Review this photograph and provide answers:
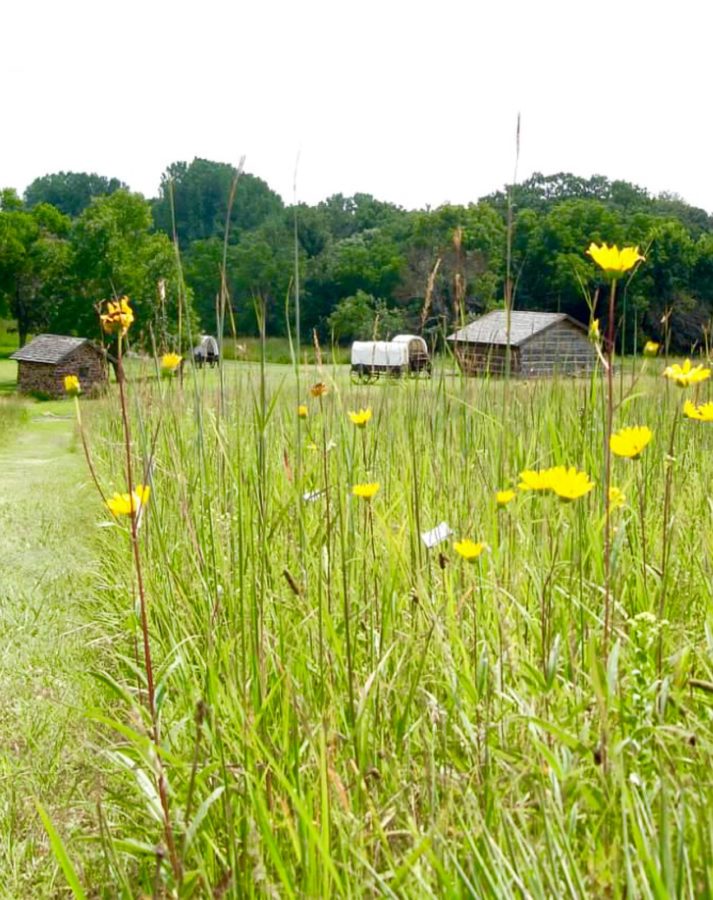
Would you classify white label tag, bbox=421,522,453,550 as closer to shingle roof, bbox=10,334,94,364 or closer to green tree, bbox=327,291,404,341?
green tree, bbox=327,291,404,341

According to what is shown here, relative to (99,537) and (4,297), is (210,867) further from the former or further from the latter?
(4,297)

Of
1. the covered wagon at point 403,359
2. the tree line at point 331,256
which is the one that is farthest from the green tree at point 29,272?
the covered wagon at point 403,359

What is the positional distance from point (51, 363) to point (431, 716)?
2327 cm

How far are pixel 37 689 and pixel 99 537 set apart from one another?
59.1 inches

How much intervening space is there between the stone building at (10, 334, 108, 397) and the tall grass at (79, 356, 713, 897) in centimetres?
2198

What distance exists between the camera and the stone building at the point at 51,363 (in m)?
22.9

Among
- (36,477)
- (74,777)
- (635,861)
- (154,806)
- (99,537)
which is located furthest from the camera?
(36,477)

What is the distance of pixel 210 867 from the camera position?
1008 mm

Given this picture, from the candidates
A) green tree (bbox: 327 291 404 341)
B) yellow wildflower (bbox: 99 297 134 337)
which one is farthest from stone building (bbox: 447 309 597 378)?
yellow wildflower (bbox: 99 297 134 337)

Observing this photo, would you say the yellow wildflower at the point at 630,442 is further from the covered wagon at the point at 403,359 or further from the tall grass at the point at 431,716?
the covered wagon at the point at 403,359

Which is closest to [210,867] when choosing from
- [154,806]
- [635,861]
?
[154,806]

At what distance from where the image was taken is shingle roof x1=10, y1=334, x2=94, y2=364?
22812 millimetres

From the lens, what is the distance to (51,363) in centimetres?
2289

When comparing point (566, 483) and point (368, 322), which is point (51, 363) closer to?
point (368, 322)
